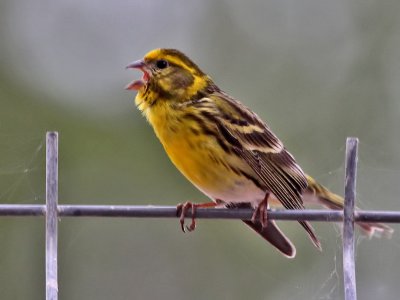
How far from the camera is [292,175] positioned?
5.85m

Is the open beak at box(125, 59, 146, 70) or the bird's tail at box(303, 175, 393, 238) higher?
the open beak at box(125, 59, 146, 70)

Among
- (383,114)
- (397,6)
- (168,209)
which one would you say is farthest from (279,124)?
(168,209)

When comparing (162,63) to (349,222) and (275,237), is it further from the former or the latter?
(349,222)

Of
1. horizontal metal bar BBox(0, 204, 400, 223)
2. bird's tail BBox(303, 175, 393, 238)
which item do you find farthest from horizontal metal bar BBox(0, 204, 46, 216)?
bird's tail BBox(303, 175, 393, 238)

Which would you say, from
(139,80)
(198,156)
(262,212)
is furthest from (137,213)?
(139,80)

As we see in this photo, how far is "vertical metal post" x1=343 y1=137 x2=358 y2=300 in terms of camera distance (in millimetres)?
3408

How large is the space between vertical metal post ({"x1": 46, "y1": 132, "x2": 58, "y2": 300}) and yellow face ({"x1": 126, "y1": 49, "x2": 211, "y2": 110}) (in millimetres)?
2147

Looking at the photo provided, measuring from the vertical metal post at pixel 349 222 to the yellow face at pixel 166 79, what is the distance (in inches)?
90.8

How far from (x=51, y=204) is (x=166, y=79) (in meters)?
2.43

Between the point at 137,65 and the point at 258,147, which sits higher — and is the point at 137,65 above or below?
above

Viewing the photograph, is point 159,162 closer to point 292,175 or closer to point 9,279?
point 9,279

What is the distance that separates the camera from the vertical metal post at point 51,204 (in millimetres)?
3490

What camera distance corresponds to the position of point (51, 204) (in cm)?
364

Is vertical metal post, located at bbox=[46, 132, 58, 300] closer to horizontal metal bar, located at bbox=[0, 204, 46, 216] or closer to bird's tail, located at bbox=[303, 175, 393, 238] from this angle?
horizontal metal bar, located at bbox=[0, 204, 46, 216]
